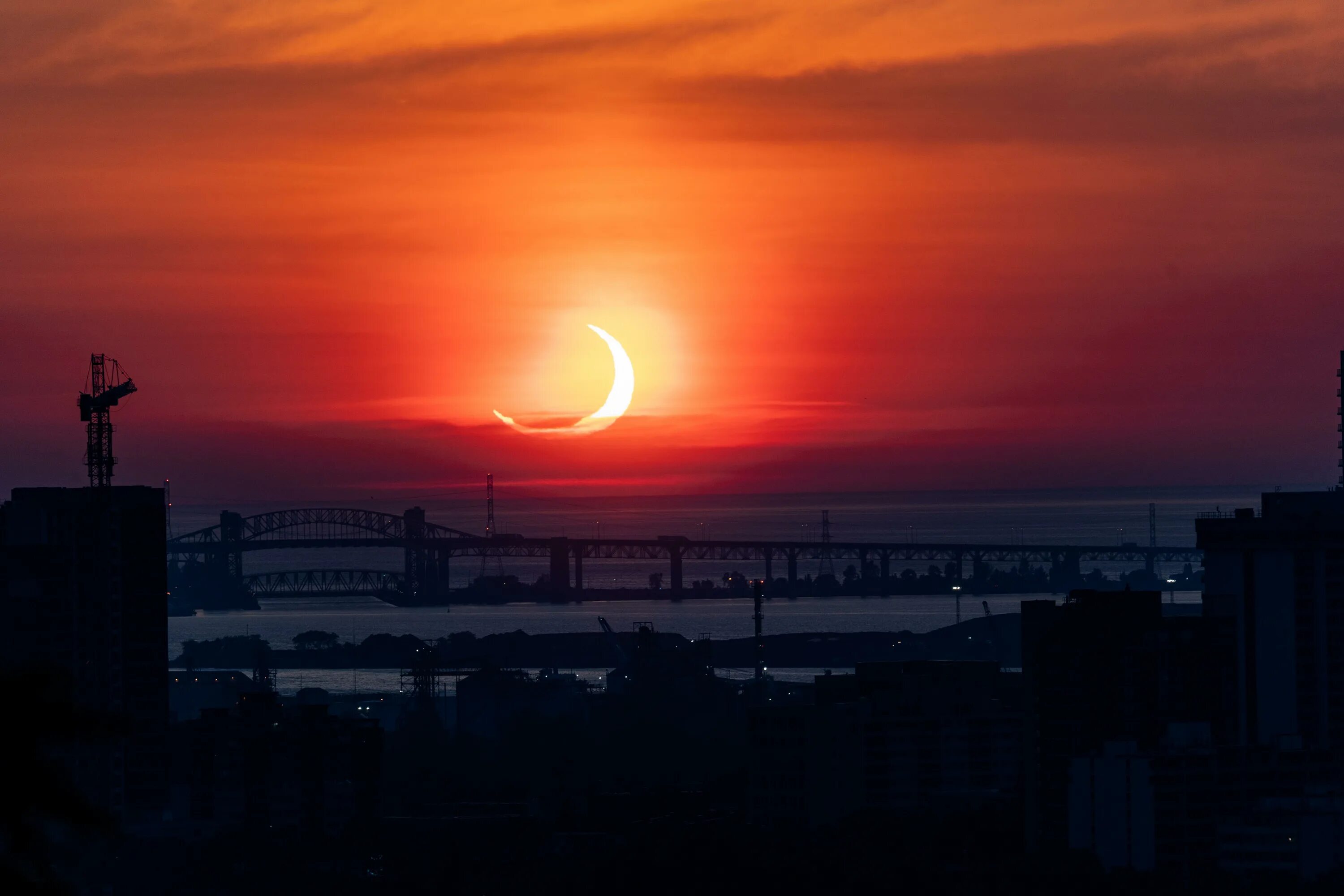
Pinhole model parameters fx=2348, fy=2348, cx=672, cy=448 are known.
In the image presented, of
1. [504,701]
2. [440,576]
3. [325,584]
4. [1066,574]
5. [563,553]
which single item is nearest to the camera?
[504,701]

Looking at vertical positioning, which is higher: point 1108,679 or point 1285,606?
point 1285,606

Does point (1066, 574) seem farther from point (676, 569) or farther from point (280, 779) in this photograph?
point (280, 779)

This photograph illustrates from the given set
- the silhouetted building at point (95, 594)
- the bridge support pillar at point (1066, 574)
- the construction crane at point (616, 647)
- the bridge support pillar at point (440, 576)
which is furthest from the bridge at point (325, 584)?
the silhouetted building at point (95, 594)

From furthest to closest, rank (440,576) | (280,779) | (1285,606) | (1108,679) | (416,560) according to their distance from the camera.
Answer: (416,560) < (440,576) < (1285,606) < (280,779) < (1108,679)

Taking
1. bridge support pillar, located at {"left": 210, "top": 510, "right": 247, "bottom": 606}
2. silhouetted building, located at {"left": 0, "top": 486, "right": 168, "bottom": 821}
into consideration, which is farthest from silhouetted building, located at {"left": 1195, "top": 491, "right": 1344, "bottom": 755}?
bridge support pillar, located at {"left": 210, "top": 510, "right": 247, "bottom": 606}

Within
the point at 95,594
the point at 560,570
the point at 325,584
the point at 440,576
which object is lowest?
the point at 95,594

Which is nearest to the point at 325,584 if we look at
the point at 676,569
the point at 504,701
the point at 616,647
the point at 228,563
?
the point at 228,563

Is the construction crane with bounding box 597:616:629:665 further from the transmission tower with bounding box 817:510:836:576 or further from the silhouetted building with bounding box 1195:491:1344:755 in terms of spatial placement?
the silhouetted building with bounding box 1195:491:1344:755
